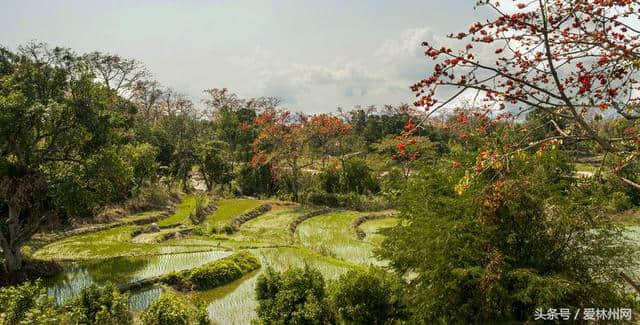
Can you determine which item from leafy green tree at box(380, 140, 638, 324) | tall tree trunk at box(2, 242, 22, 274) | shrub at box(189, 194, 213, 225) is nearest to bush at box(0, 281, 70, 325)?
tall tree trunk at box(2, 242, 22, 274)

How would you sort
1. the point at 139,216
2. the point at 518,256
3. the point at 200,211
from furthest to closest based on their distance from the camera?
the point at 200,211, the point at 139,216, the point at 518,256

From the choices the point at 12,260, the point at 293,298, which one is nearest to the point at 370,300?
the point at 293,298

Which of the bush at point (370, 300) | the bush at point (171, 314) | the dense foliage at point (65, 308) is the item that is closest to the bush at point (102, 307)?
the dense foliage at point (65, 308)

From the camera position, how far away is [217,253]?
736 inches

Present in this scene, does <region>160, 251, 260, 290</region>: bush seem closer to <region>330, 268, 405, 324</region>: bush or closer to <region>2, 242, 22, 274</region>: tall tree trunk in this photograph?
<region>2, 242, 22, 274</region>: tall tree trunk

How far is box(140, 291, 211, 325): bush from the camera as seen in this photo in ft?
32.2

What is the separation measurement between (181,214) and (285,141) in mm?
10146

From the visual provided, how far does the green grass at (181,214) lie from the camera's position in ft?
87.0

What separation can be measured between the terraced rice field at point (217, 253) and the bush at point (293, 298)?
1.52 meters

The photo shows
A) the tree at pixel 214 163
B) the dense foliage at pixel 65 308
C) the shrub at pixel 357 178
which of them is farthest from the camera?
the tree at pixel 214 163

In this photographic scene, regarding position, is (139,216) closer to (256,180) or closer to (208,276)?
(256,180)

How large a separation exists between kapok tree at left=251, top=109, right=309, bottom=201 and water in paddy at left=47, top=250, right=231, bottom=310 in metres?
16.9

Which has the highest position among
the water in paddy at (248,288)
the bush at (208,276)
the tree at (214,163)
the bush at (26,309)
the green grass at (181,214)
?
the tree at (214,163)

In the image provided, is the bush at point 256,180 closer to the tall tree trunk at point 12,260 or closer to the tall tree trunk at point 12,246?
the tall tree trunk at point 12,246
